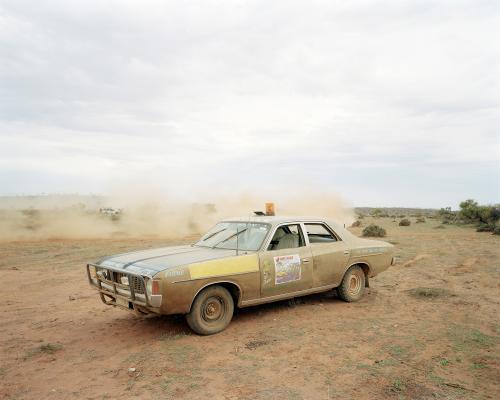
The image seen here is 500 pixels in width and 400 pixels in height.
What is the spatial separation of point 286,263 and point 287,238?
0.47m

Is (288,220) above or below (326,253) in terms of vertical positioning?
above

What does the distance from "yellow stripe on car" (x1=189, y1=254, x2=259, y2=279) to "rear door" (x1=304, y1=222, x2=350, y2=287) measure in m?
1.24

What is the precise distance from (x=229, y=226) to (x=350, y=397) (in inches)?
143

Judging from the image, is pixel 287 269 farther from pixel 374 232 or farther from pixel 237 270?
pixel 374 232

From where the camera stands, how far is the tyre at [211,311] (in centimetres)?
541

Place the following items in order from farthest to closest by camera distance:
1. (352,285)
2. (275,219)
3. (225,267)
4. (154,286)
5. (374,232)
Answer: (374,232)
(352,285)
(275,219)
(225,267)
(154,286)

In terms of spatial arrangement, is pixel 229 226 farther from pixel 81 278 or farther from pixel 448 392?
pixel 81 278

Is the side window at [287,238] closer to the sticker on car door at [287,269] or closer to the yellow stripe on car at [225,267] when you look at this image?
the sticker on car door at [287,269]

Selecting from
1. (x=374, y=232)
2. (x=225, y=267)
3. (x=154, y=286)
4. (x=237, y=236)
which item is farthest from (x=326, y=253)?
(x=374, y=232)

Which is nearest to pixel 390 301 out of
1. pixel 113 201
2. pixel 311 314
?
pixel 311 314

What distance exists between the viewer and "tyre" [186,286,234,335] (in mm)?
5410

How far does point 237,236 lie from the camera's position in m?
6.15

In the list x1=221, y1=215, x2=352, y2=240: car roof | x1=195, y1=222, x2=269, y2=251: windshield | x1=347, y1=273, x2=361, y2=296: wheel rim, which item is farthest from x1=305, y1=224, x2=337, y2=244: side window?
x1=195, y1=222, x2=269, y2=251: windshield

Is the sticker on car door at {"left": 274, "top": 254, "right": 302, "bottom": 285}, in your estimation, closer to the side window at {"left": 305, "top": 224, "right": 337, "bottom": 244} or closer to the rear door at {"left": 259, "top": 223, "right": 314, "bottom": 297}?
the rear door at {"left": 259, "top": 223, "right": 314, "bottom": 297}
